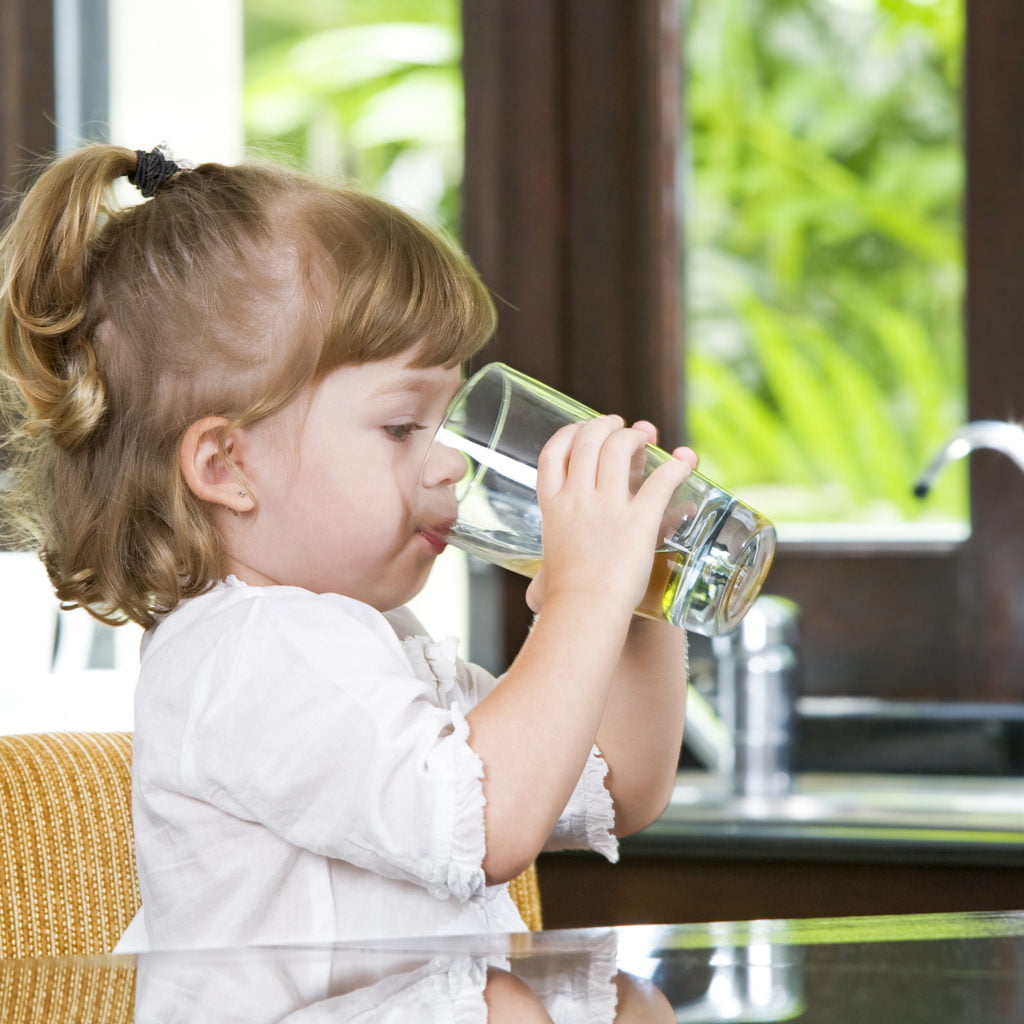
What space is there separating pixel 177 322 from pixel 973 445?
40.1 inches

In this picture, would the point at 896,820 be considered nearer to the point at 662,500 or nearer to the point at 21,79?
the point at 662,500

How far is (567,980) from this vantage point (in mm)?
526

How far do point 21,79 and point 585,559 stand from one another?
4.86 feet

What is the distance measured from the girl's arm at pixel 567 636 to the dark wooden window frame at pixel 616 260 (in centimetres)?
103

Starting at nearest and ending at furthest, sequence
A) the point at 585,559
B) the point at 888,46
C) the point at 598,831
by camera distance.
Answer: the point at 585,559 → the point at 598,831 → the point at 888,46

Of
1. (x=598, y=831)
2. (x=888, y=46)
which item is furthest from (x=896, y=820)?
(x=888, y=46)

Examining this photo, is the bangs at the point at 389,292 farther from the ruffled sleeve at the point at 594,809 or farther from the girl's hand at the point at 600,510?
the ruffled sleeve at the point at 594,809

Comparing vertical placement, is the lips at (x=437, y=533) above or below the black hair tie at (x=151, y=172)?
below

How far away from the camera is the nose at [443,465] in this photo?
736mm

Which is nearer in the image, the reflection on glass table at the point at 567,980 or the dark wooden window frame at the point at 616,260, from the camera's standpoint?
the reflection on glass table at the point at 567,980

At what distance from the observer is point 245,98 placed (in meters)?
1.90

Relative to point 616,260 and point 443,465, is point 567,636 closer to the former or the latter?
point 443,465

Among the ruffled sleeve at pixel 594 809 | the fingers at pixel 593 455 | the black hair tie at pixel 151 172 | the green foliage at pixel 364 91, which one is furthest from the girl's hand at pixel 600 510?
the green foliage at pixel 364 91

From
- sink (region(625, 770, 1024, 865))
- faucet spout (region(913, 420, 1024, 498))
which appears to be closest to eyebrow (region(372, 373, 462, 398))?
sink (region(625, 770, 1024, 865))
